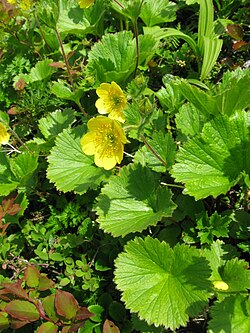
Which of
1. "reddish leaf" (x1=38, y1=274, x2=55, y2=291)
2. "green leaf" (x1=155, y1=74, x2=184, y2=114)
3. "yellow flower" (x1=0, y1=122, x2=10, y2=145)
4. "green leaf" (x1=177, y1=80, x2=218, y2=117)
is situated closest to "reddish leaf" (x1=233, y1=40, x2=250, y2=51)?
"green leaf" (x1=155, y1=74, x2=184, y2=114)

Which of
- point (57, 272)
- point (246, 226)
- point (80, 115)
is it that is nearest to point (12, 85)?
point (80, 115)

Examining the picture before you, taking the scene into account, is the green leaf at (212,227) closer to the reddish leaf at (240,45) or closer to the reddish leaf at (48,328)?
the reddish leaf at (48,328)

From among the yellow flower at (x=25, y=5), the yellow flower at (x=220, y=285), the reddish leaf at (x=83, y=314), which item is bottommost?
the reddish leaf at (x=83, y=314)

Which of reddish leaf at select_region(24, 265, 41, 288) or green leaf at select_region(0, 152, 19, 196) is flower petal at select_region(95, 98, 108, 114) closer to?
green leaf at select_region(0, 152, 19, 196)

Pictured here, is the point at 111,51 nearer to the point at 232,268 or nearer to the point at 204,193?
the point at 204,193

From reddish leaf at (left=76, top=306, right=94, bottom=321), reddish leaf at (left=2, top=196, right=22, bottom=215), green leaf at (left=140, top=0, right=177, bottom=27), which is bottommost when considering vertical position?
reddish leaf at (left=76, top=306, right=94, bottom=321)

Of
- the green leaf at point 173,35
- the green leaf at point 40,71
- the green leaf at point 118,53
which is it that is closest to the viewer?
the green leaf at point 118,53

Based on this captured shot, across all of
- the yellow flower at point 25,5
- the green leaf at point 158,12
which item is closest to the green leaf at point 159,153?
the green leaf at point 158,12
